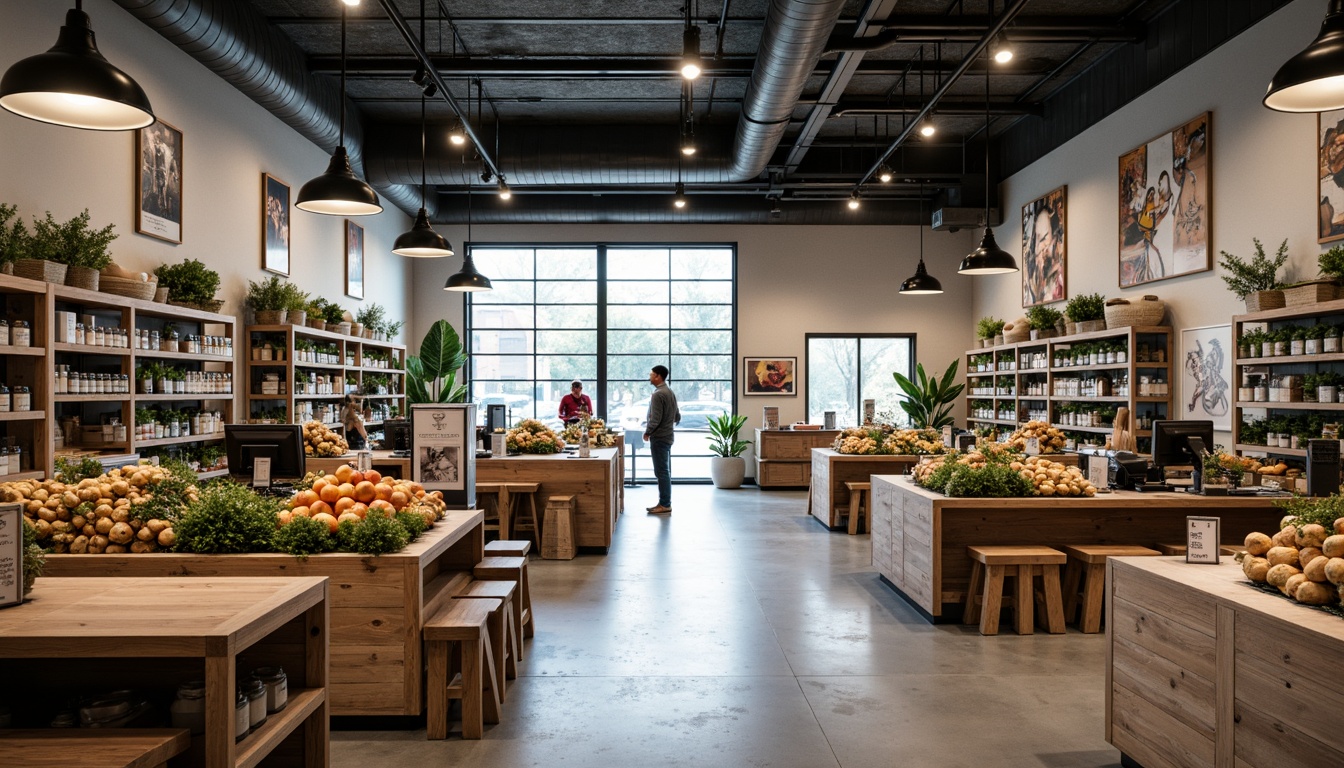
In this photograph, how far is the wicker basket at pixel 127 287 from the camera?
17.1ft

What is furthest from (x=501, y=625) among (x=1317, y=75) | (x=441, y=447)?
(x=1317, y=75)

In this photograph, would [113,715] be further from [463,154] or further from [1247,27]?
[463,154]

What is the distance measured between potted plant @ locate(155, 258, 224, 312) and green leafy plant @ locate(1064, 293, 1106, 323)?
833cm

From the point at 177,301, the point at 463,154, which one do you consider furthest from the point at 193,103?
the point at 463,154

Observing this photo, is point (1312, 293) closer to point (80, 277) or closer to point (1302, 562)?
point (1302, 562)

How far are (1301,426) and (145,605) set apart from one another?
22.2 feet

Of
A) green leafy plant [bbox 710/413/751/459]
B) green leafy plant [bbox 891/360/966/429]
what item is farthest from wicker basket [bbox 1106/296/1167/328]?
green leafy plant [bbox 710/413/751/459]

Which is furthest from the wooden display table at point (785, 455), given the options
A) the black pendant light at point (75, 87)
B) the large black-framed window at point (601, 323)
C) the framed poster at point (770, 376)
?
the black pendant light at point (75, 87)

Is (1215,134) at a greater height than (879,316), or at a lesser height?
greater

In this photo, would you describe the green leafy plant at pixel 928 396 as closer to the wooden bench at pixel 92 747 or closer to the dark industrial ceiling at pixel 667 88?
the dark industrial ceiling at pixel 667 88

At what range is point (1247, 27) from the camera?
6461mm

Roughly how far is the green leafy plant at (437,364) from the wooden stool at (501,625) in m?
7.58

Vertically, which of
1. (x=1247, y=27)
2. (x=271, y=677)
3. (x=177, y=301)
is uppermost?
(x=1247, y=27)

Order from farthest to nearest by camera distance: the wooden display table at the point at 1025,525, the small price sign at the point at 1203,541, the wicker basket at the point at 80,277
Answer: the wooden display table at the point at 1025,525 → the wicker basket at the point at 80,277 → the small price sign at the point at 1203,541
